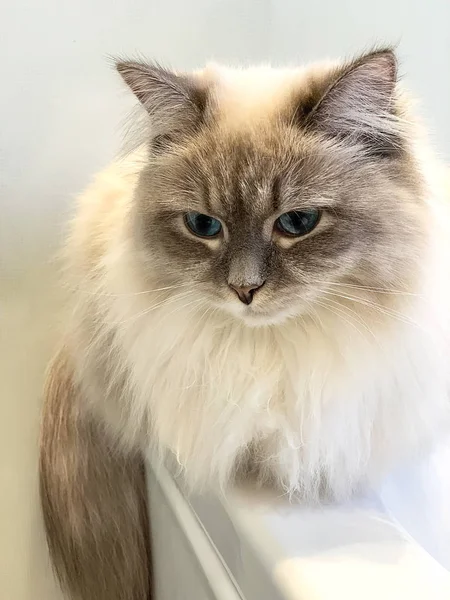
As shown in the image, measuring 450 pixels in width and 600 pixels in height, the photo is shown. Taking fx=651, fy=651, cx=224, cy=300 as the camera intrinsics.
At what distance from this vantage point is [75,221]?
3.61 ft

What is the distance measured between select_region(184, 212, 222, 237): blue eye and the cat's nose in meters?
0.09

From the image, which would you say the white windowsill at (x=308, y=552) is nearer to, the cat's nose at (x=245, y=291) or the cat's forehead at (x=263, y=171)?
the cat's nose at (x=245, y=291)

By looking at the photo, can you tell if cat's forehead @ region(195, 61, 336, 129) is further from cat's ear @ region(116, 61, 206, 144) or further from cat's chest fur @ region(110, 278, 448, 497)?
cat's chest fur @ region(110, 278, 448, 497)

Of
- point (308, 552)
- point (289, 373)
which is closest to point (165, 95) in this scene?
point (289, 373)

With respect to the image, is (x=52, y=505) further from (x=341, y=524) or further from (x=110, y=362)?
(x=341, y=524)

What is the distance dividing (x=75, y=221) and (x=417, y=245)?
0.57 meters

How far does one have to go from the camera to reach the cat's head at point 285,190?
0.78 m

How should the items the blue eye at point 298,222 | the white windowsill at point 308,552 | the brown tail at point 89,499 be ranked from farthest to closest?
the brown tail at point 89,499, the blue eye at point 298,222, the white windowsill at point 308,552

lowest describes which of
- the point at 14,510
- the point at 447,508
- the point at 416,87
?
the point at 14,510

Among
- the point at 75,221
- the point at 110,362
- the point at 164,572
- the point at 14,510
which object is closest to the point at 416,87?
the point at 75,221

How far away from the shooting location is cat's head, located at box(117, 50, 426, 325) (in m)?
0.78

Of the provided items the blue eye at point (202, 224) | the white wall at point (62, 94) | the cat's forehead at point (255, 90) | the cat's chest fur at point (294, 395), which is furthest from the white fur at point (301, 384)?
the white wall at point (62, 94)

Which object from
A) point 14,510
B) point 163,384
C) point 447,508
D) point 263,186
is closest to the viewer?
point 263,186

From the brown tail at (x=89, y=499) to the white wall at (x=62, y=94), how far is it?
0.15 m
